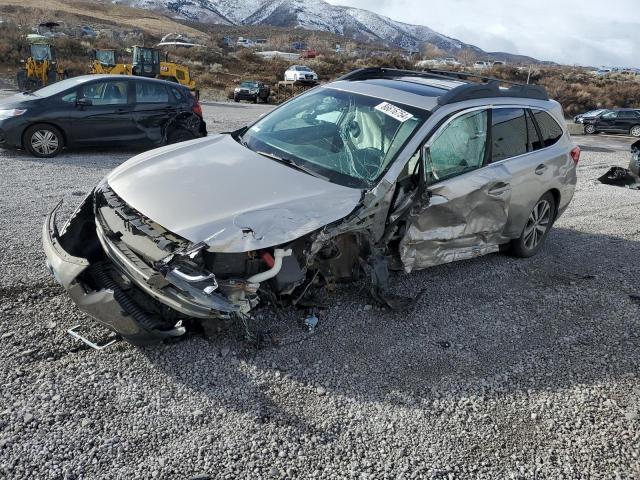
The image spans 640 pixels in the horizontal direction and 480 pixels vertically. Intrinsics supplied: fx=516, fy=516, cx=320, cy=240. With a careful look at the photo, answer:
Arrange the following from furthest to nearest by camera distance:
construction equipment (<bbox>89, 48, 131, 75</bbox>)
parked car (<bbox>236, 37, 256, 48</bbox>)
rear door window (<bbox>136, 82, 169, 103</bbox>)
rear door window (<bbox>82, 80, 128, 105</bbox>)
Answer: parked car (<bbox>236, 37, 256, 48</bbox>) → construction equipment (<bbox>89, 48, 131, 75</bbox>) → rear door window (<bbox>136, 82, 169, 103</bbox>) → rear door window (<bbox>82, 80, 128, 105</bbox>)

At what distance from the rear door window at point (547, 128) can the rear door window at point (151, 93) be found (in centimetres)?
731

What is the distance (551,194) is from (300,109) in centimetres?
295

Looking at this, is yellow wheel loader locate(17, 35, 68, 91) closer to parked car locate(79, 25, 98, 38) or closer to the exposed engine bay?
the exposed engine bay

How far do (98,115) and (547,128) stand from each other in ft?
25.0

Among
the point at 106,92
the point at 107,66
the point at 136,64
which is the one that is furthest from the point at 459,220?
the point at 107,66

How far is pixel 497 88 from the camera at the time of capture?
488 centimetres

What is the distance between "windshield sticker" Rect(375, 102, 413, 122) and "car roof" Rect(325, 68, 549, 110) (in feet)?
0.32

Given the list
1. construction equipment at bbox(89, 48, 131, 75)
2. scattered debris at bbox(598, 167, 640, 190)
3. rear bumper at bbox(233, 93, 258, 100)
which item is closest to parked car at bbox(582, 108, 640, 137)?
scattered debris at bbox(598, 167, 640, 190)

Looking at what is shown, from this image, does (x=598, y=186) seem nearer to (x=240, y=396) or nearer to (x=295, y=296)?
(x=295, y=296)

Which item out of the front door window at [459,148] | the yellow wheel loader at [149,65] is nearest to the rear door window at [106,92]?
A: the front door window at [459,148]

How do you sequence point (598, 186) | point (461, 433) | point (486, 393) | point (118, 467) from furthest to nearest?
point (598, 186), point (486, 393), point (461, 433), point (118, 467)

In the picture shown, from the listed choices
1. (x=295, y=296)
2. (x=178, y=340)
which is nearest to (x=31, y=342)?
(x=178, y=340)

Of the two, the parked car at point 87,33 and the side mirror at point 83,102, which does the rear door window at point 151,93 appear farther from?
the parked car at point 87,33

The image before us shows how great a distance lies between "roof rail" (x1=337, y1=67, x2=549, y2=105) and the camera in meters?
4.46
